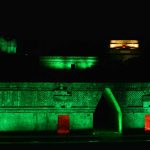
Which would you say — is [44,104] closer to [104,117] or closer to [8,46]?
[8,46]

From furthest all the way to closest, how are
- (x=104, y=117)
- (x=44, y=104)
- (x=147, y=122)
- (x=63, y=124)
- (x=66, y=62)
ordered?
(x=104, y=117), (x=66, y=62), (x=147, y=122), (x=63, y=124), (x=44, y=104)

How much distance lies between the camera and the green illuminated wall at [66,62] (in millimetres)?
24625

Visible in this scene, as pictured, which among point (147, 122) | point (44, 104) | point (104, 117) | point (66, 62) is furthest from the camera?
point (104, 117)

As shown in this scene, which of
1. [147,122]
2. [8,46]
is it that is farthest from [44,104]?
[147,122]

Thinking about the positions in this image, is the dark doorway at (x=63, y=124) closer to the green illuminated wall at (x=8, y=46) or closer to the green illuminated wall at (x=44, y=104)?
the green illuminated wall at (x=44, y=104)

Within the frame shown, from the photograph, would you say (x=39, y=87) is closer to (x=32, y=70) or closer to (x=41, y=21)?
(x=32, y=70)

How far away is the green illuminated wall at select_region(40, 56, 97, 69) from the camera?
24.6 meters

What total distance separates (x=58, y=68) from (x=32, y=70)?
1819 millimetres

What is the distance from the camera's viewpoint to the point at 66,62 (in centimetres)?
2478

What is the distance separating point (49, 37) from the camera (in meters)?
25.9

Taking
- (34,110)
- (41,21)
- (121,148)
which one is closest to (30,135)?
(34,110)

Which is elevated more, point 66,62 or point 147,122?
point 66,62

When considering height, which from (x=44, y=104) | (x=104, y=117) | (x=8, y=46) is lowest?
(x=104, y=117)

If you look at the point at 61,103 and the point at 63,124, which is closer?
the point at 61,103
